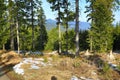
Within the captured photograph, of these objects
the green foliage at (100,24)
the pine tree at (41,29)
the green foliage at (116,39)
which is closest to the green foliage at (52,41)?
the pine tree at (41,29)

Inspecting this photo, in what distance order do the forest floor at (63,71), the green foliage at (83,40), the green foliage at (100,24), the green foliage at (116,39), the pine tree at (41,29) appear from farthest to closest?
the pine tree at (41,29)
the green foliage at (83,40)
the green foliage at (116,39)
the green foliage at (100,24)
the forest floor at (63,71)

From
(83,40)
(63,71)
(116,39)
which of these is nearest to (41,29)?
(83,40)

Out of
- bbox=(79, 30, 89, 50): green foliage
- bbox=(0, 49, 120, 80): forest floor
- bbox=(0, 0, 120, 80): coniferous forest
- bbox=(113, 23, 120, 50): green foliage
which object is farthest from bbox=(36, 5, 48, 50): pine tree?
bbox=(0, 49, 120, 80): forest floor

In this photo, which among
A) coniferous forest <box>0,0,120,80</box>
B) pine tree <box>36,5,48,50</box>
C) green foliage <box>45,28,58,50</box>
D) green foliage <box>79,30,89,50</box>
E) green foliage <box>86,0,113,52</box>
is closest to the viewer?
coniferous forest <box>0,0,120,80</box>

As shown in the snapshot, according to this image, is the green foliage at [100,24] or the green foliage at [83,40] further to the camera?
the green foliage at [83,40]

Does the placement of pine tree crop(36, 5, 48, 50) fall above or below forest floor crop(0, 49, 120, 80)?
above

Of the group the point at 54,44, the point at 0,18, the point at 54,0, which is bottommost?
the point at 54,44

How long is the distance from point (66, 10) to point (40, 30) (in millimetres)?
33373

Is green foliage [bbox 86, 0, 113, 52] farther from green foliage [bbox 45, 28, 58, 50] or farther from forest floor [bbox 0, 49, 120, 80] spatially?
green foliage [bbox 45, 28, 58, 50]

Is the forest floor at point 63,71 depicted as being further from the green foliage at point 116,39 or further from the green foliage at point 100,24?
the green foliage at point 116,39

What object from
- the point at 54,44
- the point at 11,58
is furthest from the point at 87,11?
the point at 54,44

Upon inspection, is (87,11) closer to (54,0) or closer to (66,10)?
(66,10)

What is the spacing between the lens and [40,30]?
7600 centimetres

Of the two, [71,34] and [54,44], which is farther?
[54,44]
